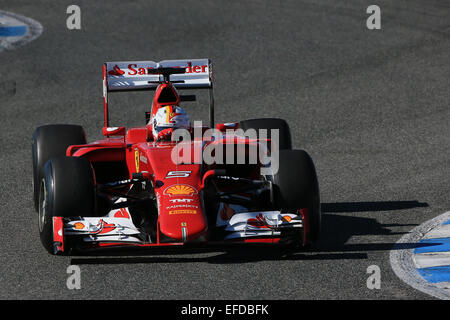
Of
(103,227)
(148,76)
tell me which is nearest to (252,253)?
(103,227)

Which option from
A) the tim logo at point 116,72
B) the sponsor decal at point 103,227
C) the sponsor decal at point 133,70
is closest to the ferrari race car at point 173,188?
the sponsor decal at point 103,227

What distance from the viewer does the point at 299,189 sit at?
8500mm

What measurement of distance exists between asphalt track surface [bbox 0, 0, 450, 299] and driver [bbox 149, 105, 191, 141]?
4.92 ft

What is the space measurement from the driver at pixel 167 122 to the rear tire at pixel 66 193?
1146mm

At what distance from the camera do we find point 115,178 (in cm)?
991

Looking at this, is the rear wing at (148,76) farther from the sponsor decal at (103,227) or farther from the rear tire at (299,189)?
the sponsor decal at (103,227)

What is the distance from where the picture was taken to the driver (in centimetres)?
945

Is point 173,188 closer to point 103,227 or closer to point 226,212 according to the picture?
point 226,212

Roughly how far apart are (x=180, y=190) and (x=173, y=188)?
0.08 meters

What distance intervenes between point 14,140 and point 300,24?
7611 mm

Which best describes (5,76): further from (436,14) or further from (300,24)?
(436,14)

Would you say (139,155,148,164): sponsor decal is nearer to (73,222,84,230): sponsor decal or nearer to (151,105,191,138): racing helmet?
(151,105,191,138): racing helmet

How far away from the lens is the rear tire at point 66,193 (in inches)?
324

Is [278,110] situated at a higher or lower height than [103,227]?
higher
